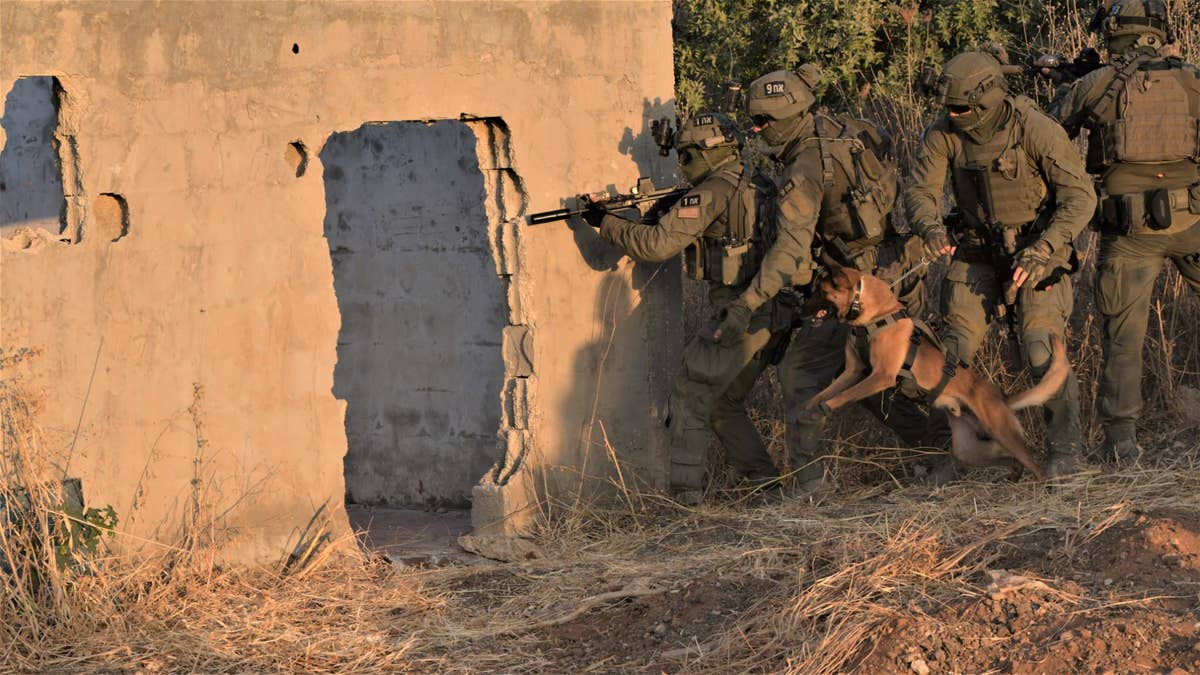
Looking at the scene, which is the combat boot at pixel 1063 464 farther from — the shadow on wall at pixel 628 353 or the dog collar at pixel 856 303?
the shadow on wall at pixel 628 353

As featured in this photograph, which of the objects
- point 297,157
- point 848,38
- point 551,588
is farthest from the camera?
point 848,38

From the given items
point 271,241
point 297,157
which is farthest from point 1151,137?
point 271,241

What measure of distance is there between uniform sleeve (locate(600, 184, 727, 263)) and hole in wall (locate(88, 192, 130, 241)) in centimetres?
207

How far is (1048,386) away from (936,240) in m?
0.77

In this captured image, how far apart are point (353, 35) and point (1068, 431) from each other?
3500 mm

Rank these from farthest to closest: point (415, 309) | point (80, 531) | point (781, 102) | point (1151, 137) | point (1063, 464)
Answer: point (415, 309), point (781, 102), point (1151, 137), point (1063, 464), point (80, 531)

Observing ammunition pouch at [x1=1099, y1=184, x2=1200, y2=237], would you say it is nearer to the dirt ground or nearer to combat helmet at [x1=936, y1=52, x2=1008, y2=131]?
combat helmet at [x1=936, y1=52, x2=1008, y2=131]

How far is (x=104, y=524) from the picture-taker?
5930 mm

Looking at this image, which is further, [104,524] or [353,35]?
[353,35]

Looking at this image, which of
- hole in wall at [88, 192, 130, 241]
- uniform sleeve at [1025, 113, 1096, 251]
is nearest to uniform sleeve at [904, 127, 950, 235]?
uniform sleeve at [1025, 113, 1096, 251]

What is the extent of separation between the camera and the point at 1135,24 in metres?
6.93

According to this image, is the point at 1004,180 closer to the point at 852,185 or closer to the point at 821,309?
the point at 852,185

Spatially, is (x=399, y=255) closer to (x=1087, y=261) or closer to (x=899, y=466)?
(x=899, y=466)

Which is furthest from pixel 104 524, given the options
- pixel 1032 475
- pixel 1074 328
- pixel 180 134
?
pixel 1074 328
